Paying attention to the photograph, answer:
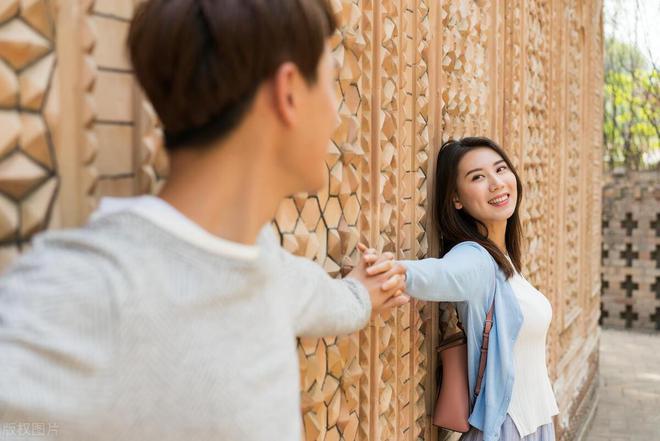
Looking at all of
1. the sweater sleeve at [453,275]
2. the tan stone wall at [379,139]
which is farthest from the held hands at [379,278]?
the sweater sleeve at [453,275]

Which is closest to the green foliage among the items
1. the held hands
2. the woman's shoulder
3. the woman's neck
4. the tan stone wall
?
the tan stone wall

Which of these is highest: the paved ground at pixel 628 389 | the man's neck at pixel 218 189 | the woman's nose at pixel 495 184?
the man's neck at pixel 218 189

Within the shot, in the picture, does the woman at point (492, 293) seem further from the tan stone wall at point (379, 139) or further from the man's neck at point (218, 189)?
the man's neck at point (218, 189)

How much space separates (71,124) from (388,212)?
1125 millimetres

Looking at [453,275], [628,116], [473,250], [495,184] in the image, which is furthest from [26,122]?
[628,116]

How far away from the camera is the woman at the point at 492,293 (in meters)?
2.09

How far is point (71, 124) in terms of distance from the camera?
96 cm

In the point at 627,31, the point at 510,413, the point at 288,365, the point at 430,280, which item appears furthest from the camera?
the point at 627,31

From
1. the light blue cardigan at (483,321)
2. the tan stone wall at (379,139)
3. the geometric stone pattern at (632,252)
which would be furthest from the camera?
the geometric stone pattern at (632,252)

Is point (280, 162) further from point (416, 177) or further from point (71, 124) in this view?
point (416, 177)

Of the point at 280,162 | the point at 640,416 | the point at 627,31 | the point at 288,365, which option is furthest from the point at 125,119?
the point at 627,31

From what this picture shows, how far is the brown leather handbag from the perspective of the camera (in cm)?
215

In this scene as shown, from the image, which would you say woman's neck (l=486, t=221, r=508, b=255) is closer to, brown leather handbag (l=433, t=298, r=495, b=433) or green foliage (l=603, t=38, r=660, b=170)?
brown leather handbag (l=433, t=298, r=495, b=433)

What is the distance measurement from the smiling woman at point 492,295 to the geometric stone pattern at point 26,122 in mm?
1276
